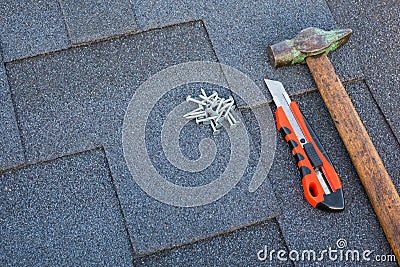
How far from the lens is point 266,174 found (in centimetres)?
220

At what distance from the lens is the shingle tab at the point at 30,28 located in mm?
2363

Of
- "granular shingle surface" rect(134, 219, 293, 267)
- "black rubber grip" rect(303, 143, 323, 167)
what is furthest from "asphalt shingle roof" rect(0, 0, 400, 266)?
"black rubber grip" rect(303, 143, 323, 167)

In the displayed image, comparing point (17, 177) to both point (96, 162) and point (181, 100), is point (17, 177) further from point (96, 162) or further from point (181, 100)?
point (181, 100)

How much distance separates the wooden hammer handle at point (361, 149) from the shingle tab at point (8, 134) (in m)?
1.35

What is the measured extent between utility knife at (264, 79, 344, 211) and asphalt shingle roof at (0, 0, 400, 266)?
7cm

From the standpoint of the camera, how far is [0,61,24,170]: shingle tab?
2.15 metres

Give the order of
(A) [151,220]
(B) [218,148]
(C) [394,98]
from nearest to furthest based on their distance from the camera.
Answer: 1. (A) [151,220]
2. (B) [218,148]
3. (C) [394,98]

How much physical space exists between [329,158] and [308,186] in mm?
185

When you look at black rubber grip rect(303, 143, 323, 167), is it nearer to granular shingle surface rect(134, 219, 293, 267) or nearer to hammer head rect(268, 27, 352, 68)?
granular shingle surface rect(134, 219, 293, 267)

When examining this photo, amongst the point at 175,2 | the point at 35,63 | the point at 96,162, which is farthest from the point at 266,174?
the point at 35,63

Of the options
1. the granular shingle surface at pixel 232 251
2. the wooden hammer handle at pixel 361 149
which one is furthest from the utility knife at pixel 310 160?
the granular shingle surface at pixel 232 251

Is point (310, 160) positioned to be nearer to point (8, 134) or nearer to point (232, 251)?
point (232, 251)

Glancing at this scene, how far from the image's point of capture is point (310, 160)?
2.13 meters

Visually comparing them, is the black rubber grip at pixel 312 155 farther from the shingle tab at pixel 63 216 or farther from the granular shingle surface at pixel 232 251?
the shingle tab at pixel 63 216
